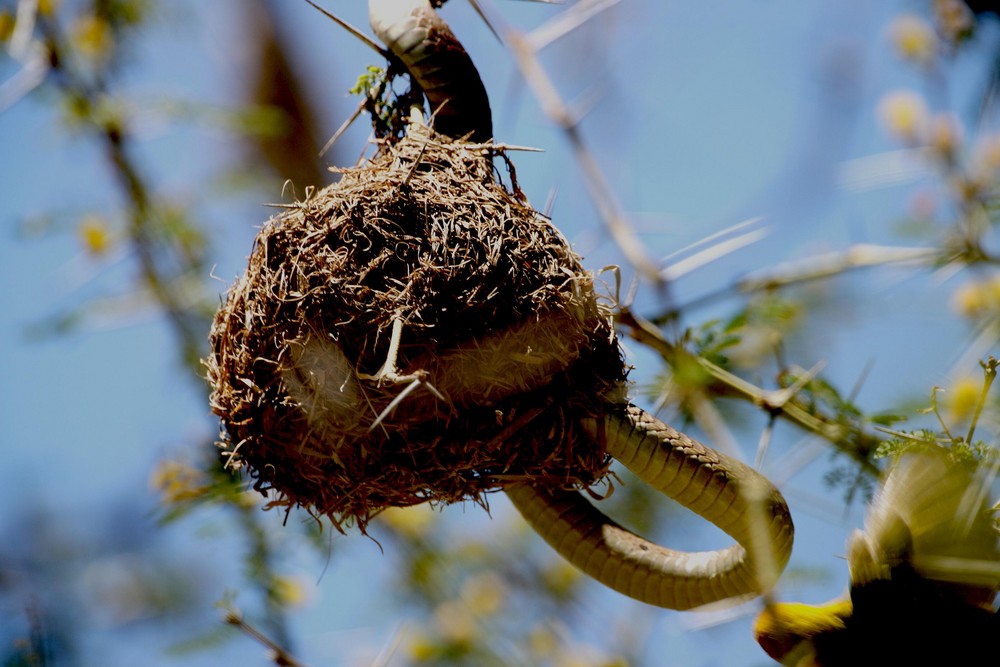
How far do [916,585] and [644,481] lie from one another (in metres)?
0.69

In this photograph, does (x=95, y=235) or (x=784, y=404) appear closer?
(x=784, y=404)

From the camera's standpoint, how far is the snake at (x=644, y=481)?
95.1 inches

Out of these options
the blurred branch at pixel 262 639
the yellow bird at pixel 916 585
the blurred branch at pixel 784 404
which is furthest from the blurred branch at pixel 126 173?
the yellow bird at pixel 916 585

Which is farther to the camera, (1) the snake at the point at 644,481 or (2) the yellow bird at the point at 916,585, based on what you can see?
(1) the snake at the point at 644,481

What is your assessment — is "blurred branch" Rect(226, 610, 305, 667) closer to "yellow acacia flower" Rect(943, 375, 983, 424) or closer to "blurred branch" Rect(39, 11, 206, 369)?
"blurred branch" Rect(39, 11, 206, 369)

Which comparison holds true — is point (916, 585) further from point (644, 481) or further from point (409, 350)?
point (409, 350)

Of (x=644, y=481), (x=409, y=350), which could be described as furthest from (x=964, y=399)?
(x=409, y=350)

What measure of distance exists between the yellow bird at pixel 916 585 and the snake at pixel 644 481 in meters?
0.18

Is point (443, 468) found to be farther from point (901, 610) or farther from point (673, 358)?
point (901, 610)

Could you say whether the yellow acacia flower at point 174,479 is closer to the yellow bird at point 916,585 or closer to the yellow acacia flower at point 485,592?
the yellow acacia flower at point 485,592

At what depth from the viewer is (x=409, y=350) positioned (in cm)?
225

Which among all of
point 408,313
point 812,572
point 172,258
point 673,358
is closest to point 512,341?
point 408,313

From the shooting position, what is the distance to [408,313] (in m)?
2.24

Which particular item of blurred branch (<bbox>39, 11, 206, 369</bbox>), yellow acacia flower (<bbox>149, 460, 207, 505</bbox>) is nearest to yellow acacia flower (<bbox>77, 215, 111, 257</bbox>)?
blurred branch (<bbox>39, 11, 206, 369</bbox>)
